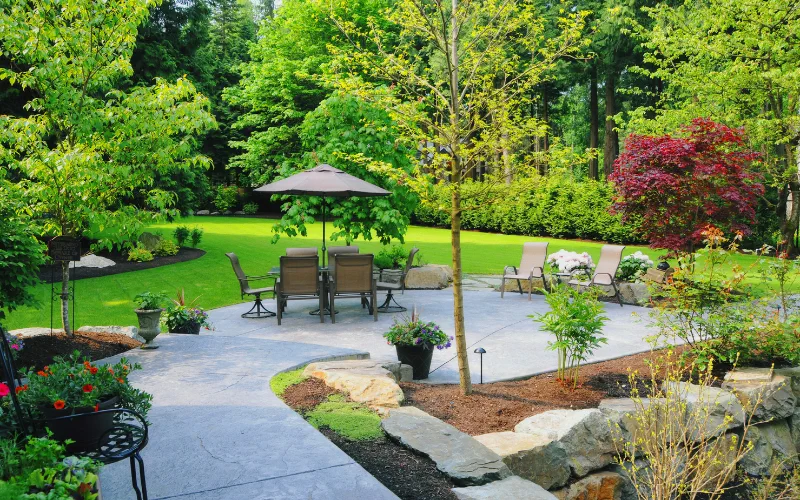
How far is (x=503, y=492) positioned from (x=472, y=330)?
16.1 ft

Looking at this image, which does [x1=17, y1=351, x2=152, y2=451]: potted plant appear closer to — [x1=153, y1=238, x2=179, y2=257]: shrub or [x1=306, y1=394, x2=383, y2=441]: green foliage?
[x1=306, y1=394, x2=383, y2=441]: green foliage

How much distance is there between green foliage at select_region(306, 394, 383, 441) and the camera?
409cm

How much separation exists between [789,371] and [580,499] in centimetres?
→ 272

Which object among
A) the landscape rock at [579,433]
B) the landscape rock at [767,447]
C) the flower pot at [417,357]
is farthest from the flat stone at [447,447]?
the landscape rock at [767,447]

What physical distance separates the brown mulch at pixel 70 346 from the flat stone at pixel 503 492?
409 centimetres

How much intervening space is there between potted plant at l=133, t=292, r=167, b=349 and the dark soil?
5.86 meters

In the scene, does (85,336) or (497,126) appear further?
(85,336)

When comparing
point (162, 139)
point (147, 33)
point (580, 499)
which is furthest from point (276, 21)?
point (580, 499)

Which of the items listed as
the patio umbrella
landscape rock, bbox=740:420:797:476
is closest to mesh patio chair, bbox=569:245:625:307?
the patio umbrella

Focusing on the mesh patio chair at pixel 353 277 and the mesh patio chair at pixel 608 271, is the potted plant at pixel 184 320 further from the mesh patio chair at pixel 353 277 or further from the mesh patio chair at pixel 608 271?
the mesh patio chair at pixel 608 271

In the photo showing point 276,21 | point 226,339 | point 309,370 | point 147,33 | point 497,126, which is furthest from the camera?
point 276,21

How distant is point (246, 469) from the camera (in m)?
3.39

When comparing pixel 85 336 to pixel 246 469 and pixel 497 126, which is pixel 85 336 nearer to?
pixel 246 469

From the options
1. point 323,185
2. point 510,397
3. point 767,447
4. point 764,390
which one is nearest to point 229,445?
point 510,397
